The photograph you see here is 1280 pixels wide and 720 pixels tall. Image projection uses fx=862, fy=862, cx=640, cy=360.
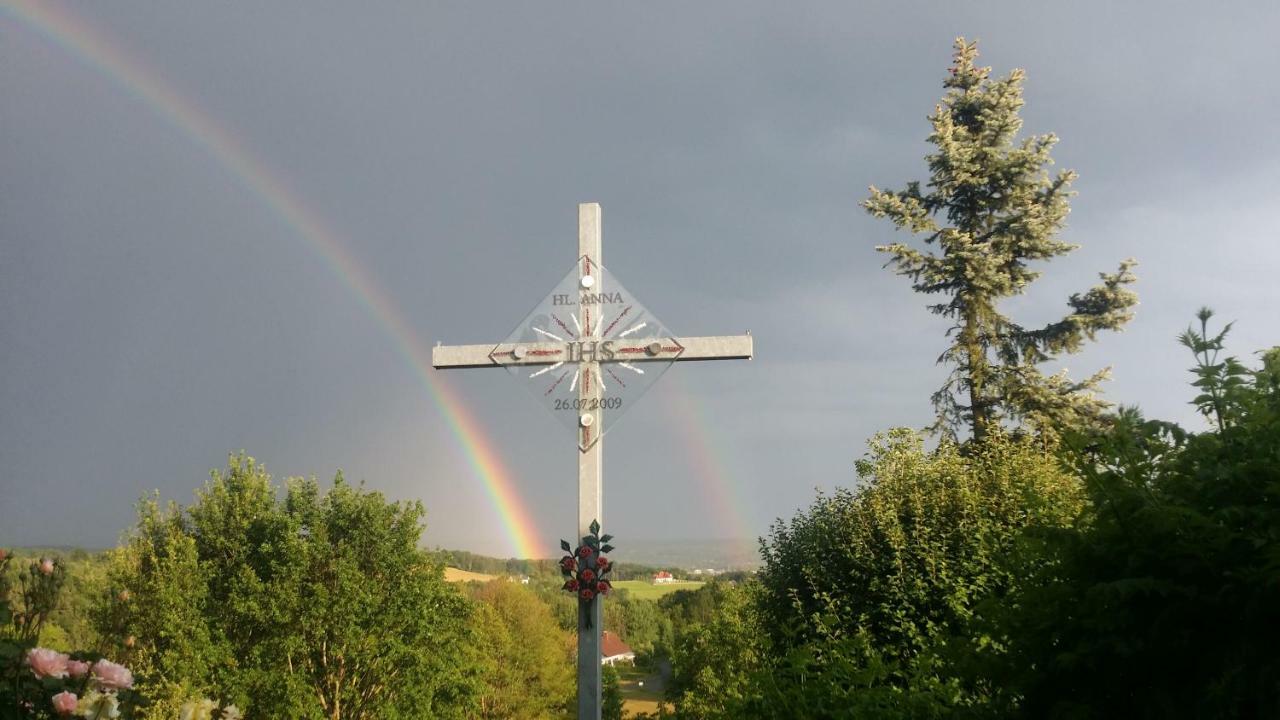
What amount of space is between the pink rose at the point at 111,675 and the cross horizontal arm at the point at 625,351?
196 inches

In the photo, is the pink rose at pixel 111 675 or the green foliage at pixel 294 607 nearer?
the pink rose at pixel 111 675

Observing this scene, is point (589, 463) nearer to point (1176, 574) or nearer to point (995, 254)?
point (1176, 574)

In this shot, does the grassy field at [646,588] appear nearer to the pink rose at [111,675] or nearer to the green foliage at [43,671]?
the green foliage at [43,671]

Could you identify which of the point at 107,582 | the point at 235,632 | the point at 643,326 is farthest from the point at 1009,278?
the point at 107,582

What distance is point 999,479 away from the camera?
11.1 meters

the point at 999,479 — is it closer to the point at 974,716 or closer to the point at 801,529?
the point at 801,529

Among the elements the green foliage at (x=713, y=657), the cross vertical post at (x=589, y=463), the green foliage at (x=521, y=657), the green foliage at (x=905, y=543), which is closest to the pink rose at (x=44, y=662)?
the cross vertical post at (x=589, y=463)

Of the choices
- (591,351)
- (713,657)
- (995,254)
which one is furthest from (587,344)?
(713,657)

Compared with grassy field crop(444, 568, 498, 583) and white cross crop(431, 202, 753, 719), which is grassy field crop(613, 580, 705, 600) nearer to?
grassy field crop(444, 568, 498, 583)

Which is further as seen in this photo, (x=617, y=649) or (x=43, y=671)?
(x=617, y=649)

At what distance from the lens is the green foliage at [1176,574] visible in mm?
2857

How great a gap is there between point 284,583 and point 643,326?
14877 mm

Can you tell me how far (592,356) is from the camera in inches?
322

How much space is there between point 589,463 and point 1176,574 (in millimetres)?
5529
